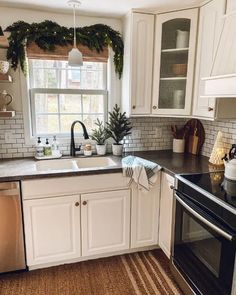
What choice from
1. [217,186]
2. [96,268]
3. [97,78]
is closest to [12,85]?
[97,78]

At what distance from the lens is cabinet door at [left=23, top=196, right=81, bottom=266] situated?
6.49 ft

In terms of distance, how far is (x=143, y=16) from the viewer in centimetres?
223

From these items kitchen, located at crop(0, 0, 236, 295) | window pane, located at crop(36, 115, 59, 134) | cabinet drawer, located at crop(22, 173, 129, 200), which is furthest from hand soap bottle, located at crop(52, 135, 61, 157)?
cabinet drawer, located at crop(22, 173, 129, 200)

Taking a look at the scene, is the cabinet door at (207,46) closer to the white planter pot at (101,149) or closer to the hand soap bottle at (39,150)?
the white planter pot at (101,149)

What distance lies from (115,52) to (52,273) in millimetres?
2169

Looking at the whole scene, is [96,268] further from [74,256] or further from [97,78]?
[97,78]

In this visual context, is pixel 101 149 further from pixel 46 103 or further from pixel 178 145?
pixel 178 145

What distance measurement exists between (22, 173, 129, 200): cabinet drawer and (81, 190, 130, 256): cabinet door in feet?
0.21

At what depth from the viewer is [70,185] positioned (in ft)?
6.61

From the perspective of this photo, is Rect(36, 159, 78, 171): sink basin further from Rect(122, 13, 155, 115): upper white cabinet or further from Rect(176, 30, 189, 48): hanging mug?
Rect(176, 30, 189, 48): hanging mug

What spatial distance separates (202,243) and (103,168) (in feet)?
3.09

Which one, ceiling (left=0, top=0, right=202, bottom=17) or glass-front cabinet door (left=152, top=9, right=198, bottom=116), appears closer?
ceiling (left=0, top=0, right=202, bottom=17)

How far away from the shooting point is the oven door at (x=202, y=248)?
54.1 inches

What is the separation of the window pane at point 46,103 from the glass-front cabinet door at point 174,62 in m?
1.04
